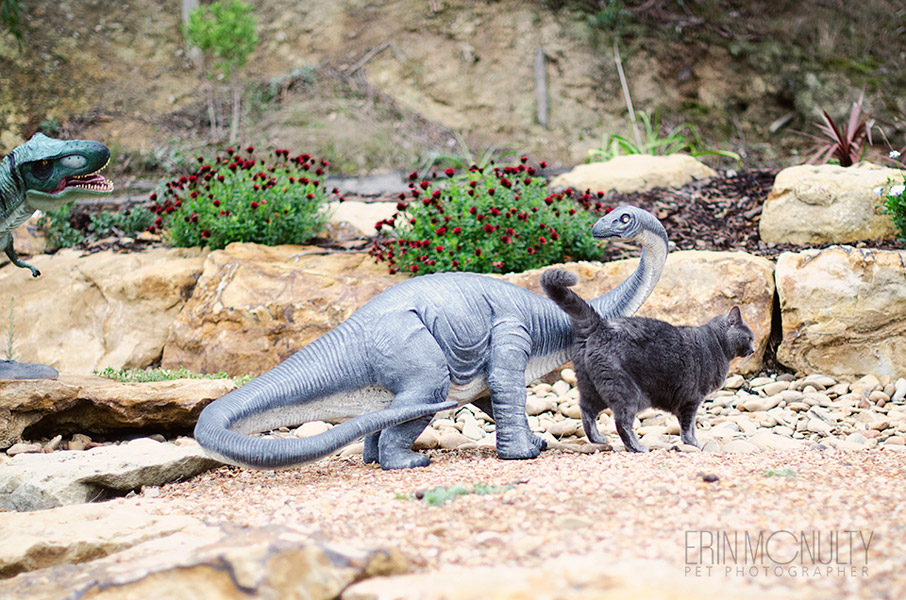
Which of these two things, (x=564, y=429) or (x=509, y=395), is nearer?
(x=509, y=395)

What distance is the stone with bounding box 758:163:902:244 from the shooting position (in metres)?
6.46

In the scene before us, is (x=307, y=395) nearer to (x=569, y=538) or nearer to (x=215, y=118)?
(x=569, y=538)

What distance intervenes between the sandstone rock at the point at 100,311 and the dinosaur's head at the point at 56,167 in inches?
84.9

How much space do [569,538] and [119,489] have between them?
2254 millimetres

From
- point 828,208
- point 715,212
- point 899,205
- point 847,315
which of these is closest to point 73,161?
point 847,315

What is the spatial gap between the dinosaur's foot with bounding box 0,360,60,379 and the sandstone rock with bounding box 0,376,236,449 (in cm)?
7

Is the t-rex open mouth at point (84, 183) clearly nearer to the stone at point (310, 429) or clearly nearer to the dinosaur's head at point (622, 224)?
the stone at point (310, 429)

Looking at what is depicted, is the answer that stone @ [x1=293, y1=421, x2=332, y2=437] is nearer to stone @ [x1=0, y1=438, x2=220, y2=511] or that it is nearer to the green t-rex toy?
stone @ [x1=0, y1=438, x2=220, y2=511]

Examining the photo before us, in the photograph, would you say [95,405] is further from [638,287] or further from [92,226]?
[92,226]

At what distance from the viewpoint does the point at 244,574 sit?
194cm

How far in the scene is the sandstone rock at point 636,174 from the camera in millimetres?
8273

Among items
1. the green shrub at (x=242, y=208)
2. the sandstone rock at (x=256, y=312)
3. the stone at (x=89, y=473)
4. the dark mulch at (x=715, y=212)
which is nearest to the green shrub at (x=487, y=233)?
the sandstone rock at (x=256, y=312)

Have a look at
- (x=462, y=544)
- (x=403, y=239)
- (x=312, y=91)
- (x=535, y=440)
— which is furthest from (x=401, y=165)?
(x=462, y=544)

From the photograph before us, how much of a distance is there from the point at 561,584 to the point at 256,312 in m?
4.21
